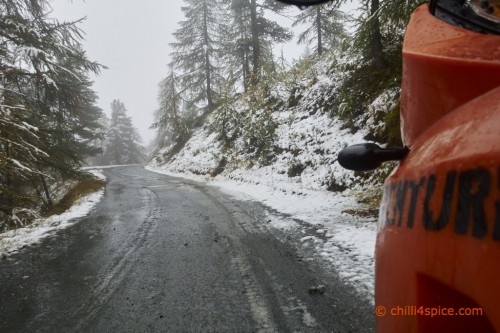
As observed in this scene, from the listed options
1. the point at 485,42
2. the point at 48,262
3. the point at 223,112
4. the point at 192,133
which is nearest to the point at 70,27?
the point at 48,262

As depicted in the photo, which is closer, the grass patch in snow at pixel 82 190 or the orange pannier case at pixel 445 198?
the orange pannier case at pixel 445 198

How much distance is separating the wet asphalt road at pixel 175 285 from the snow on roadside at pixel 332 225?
0.28 meters

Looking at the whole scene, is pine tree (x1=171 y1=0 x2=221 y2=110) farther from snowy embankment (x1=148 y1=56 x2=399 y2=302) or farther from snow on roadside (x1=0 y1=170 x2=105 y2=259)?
snow on roadside (x1=0 y1=170 x2=105 y2=259)

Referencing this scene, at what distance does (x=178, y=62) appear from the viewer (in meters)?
33.7

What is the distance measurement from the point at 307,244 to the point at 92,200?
9573 mm

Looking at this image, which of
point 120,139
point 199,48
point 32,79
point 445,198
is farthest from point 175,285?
point 120,139

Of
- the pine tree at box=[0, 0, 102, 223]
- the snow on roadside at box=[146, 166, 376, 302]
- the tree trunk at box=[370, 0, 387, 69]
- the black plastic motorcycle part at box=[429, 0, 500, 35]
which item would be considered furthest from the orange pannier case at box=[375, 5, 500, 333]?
the tree trunk at box=[370, 0, 387, 69]

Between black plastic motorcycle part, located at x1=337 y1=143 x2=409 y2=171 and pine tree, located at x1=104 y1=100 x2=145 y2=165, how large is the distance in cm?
5956

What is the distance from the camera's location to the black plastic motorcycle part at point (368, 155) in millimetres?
1158

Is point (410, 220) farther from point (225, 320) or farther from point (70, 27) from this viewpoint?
point (70, 27)

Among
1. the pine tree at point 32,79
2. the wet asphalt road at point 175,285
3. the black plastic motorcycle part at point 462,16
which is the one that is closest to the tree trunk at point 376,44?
the wet asphalt road at point 175,285

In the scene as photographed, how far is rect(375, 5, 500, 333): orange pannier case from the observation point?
2.20ft

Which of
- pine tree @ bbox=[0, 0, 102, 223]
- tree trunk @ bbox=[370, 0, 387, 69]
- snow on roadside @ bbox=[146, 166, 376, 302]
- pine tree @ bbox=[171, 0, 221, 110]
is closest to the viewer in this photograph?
snow on roadside @ bbox=[146, 166, 376, 302]

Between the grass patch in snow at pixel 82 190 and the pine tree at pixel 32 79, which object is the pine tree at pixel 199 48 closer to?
the grass patch in snow at pixel 82 190
